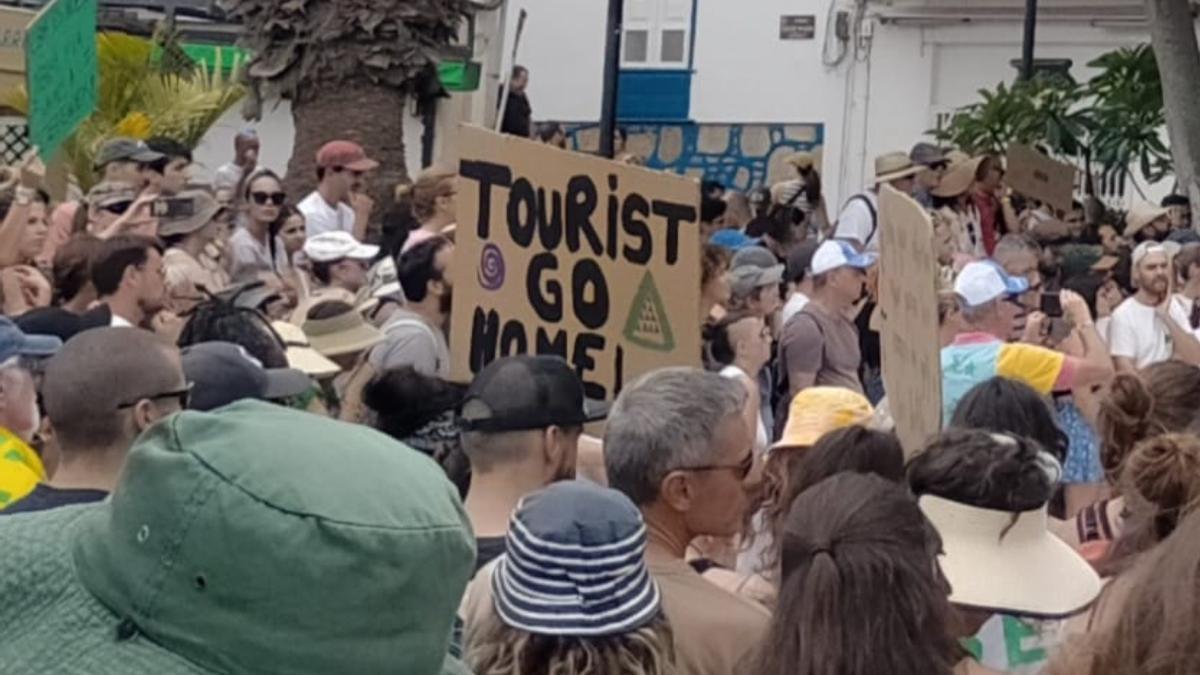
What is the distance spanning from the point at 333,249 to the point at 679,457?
176 inches

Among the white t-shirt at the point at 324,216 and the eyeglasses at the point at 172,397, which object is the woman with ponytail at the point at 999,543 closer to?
the eyeglasses at the point at 172,397

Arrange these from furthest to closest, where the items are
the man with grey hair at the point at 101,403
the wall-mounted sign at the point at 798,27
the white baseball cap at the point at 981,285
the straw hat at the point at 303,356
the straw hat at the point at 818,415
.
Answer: the wall-mounted sign at the point at 798,27, the white baseball cap at the point at 981,285, the straw hat at the point at 303,356, the straw hat at the point at 818,415, the man with grey hair at the point at 101,403

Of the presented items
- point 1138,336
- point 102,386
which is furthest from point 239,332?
point 1138,336

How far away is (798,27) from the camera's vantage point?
91.3 ft

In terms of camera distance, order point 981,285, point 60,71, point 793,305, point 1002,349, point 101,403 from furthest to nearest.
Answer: point 60,71 < point 793,305 < point 981,285 < point 1002,349 < point 101,403

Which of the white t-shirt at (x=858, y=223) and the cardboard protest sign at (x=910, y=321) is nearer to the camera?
the cardboard protest sign at (x=910, y=321)

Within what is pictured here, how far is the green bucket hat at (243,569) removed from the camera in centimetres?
141

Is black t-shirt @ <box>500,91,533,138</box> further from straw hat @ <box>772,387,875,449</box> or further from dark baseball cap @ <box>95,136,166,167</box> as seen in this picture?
straw hat @ <box>772,387,875,449</box>

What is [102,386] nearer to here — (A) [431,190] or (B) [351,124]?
(A) [431,190]

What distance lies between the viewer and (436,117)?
16.9 meters

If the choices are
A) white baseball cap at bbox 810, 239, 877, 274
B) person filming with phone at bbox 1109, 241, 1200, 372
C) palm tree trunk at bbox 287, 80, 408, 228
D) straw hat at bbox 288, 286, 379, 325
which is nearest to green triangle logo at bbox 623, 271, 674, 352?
straw hat at bbox 288, 286, 379, 325

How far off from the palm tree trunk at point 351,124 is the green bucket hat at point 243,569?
37.5 feet

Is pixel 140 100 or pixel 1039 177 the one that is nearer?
pixel 140 100

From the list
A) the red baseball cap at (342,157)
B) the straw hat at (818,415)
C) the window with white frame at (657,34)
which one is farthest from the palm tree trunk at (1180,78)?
the window with white frame at (657,34)
